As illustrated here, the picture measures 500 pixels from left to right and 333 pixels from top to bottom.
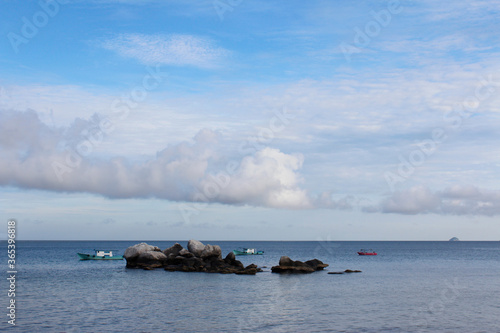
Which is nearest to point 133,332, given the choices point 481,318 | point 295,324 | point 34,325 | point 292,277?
point 34,325

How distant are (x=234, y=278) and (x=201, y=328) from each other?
34.9 metres

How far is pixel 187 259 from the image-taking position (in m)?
79.1

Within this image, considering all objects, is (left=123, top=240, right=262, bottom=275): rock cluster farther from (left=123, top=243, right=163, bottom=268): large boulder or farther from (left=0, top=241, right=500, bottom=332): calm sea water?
(left=0, top=241, right=500, bottom=332): calm sea water

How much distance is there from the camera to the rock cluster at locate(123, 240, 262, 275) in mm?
77250

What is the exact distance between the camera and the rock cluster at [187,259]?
77.2 m

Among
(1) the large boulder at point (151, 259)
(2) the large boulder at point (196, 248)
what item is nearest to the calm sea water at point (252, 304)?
(1) the large boulder at point (151, 259)

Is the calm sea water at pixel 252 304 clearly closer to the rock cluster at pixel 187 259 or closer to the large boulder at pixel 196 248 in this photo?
the rock cluster at pixel 187 259

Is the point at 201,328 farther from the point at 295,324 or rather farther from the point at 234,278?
the point at 234,278

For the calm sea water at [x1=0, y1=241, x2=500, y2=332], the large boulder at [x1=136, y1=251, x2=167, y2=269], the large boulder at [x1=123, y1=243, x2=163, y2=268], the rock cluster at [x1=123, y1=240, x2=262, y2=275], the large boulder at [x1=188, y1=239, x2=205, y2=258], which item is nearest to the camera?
the calm sea water at [x1=0, y1=241, x2=500, y2=332]

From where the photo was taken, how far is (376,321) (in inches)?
1422

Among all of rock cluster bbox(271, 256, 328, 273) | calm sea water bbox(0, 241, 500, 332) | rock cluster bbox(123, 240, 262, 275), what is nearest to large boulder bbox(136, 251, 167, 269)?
rock cluster bbox(123, 240, 262, 275)

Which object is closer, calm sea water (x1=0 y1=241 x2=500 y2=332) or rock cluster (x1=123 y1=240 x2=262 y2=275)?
calm sea water (x1=0 y1=241 x2=500 y2=332)

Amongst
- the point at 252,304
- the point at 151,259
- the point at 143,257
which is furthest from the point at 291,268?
the point at 252,304

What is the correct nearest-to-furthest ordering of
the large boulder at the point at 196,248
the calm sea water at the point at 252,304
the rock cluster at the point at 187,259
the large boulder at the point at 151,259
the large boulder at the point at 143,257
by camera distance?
the calm sea water at the point at 252,304 < the rock cluster at the point at 187,259 < the large boulder at the point at 151,259 < the large boulder at the point at 143,257 < the large boulder at the point at 196,248
